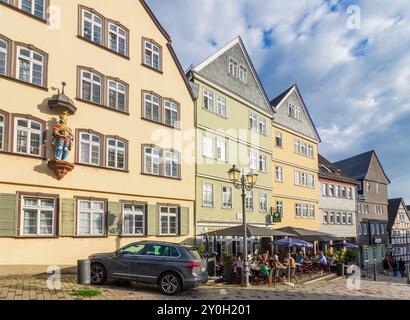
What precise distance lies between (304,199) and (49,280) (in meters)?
26.5

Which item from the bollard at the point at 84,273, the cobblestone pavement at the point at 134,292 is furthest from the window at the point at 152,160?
the bollard at the point at 84,273

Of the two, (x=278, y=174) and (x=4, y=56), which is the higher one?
(x=4, y=56)

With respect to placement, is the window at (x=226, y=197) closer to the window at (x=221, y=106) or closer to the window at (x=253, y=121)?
the window at (x=221, y=106)

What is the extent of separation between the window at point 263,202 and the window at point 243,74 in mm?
9008

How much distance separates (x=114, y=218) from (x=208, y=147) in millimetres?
8823

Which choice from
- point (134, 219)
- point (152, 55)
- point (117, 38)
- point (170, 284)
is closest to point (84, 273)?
point (170, 284)

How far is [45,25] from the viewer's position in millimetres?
17438

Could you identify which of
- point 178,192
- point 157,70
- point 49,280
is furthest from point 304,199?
point 49,280

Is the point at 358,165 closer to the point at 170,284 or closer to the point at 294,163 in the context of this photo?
the point at 294,163

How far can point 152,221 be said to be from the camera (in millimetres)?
21359

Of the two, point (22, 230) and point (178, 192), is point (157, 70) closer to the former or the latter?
point (178, 192)

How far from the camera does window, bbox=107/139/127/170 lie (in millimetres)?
19609

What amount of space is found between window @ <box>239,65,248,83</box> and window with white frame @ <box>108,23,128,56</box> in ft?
38.6

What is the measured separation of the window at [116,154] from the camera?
19609 millimetres
